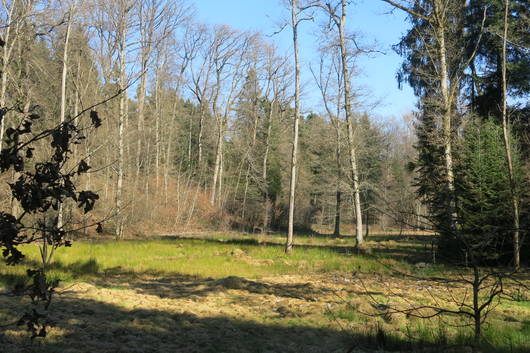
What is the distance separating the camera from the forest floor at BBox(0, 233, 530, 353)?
4957 mm

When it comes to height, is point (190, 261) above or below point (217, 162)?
below

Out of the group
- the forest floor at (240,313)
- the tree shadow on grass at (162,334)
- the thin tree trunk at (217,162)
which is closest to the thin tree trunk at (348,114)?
the forest floor at (240,313)

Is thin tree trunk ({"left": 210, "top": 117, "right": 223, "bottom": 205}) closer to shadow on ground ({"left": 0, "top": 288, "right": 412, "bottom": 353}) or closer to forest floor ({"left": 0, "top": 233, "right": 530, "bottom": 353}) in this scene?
forest floor ({"left": 0, "top": 233, "right": 530, "bottom": 353})

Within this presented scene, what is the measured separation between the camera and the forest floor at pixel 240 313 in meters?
4.96

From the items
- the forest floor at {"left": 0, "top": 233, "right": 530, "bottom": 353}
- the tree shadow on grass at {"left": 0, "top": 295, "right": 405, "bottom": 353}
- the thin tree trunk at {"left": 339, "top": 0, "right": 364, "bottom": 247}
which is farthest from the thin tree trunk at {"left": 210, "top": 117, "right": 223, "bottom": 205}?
the tree shadow on grass at {"left": 0, "top": 295, "right": 405, "bottom": 353}

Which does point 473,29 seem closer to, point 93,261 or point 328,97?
point 328,97

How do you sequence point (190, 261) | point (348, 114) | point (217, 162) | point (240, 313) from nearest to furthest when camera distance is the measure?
1. point (240, 313)
2. point (190, 261)
3. point (348, 114)
4. point (217, 162)

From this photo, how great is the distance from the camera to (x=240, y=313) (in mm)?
6797

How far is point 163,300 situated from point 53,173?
5.31 metres

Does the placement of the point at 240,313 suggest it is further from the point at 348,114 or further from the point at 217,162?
the point at 217,162

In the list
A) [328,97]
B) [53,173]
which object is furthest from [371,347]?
[328,97]

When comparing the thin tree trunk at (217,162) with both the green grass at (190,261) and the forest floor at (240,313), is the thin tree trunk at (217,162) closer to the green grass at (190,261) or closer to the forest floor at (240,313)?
the green grass at (190,261)

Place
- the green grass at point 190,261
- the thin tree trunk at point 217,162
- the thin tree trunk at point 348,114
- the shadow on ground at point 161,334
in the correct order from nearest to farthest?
the shadow on ground at point 161,334
the green grass at point 190,261
the thin tree trunk at point 348,114
the thin tree trunk at point 217,162

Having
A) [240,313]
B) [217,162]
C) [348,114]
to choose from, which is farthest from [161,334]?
[217,162]
